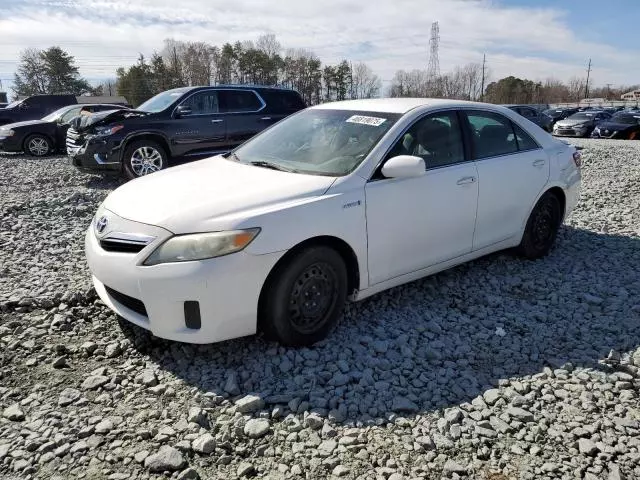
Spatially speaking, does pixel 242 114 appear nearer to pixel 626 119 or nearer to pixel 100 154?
pixel 100 154

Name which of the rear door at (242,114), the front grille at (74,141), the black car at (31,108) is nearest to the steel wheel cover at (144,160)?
the front grille at (74,141)

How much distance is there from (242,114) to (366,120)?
19.7 feet

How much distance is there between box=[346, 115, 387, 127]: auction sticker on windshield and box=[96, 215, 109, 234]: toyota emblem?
1992mm

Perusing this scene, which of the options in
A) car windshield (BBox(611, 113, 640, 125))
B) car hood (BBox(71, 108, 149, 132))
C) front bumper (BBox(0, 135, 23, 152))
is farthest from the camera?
car windshield (BBox(611, 113, 640, 125))

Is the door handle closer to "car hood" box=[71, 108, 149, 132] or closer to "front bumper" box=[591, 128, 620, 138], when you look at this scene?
"car hood" box=[71, 108, 149, 132]

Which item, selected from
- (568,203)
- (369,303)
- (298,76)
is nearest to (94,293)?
(369,303)

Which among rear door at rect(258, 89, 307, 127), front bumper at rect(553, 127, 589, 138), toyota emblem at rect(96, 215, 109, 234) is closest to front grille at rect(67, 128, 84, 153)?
rear door at rect(258, 89, 307, 127)

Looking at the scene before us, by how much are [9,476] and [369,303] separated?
257 cm

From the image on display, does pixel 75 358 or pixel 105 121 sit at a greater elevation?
pixel 105 121

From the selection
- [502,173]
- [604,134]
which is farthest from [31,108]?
[604,134]

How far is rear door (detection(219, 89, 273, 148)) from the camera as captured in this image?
935 cm

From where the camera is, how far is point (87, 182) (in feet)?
31.8

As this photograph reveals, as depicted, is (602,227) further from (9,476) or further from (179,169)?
(9,476)

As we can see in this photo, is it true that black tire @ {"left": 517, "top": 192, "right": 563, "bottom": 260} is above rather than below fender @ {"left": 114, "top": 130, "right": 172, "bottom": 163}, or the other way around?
below
